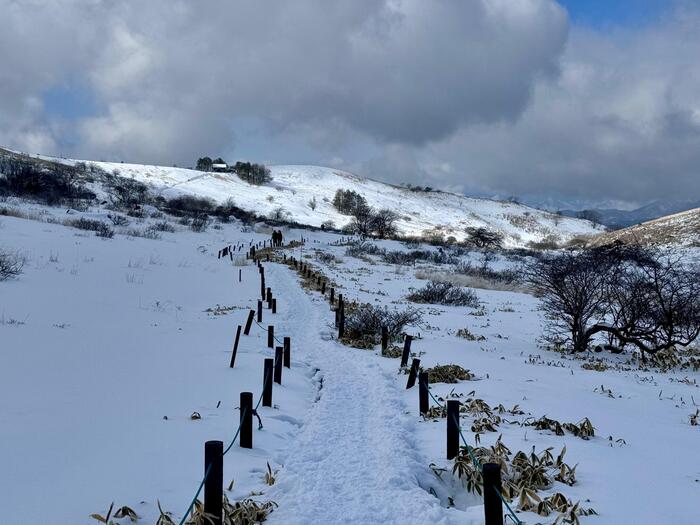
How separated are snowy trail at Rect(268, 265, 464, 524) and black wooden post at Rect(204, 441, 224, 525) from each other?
0.59 meters

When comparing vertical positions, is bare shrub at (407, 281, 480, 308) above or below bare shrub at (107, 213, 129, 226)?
below

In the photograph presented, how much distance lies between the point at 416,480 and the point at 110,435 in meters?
3.70

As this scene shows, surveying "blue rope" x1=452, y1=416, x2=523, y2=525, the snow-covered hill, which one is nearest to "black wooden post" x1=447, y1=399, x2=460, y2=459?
"blue rope" x1=452, y1=416, x2=523, y2=525

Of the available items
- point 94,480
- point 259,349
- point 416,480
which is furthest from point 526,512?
point 259,349

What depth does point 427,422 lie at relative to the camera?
7.49 meters

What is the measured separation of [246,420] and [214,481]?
1.82m

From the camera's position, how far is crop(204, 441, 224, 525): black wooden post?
420 cm

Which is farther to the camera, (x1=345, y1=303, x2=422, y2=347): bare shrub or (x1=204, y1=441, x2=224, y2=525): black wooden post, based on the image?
(x1=345, y1=303, x2=422, y2=347): bare shrub

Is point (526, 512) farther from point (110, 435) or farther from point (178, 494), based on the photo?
point (110, 435)

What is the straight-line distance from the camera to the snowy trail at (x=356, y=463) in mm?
4836

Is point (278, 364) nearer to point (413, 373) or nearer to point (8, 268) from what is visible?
point (413, 373)

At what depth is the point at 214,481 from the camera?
14.0ft

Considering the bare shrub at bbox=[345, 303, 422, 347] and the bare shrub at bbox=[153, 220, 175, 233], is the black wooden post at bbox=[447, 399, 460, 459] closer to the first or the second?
the bare shrub at bbox=[345, 303, 422, 347]

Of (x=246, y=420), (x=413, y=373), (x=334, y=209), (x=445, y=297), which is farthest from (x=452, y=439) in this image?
(x=334, y=209)
